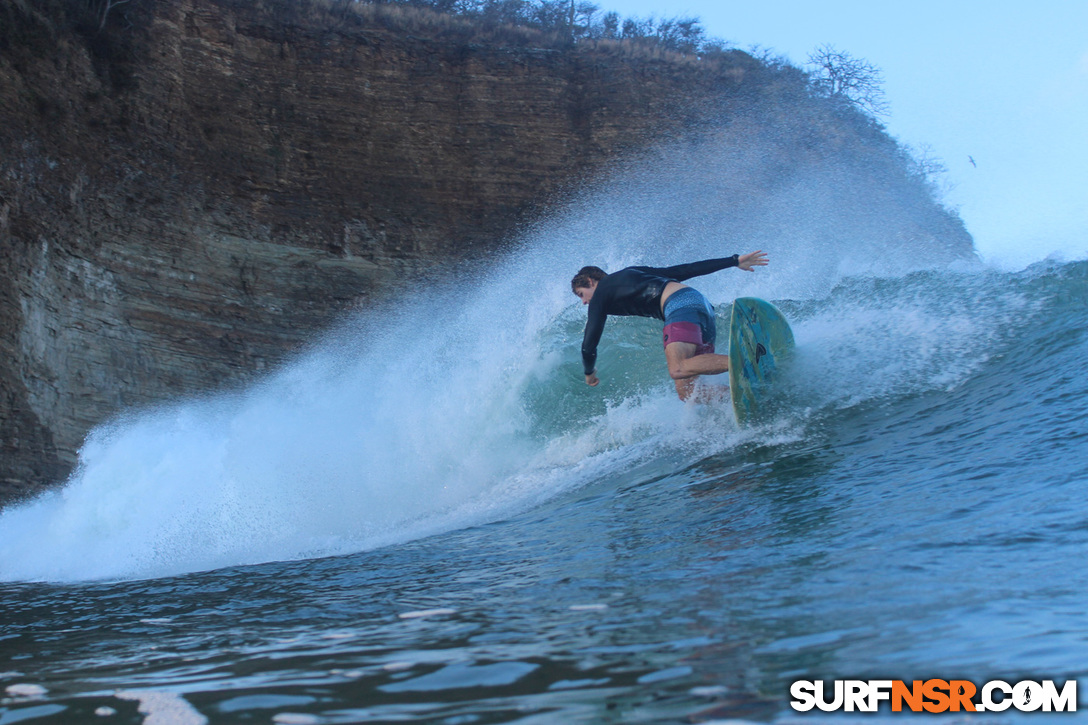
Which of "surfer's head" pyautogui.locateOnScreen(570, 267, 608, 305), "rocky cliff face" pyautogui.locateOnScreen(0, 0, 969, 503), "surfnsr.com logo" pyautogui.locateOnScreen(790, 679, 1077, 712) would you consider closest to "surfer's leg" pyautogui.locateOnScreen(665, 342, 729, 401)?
"surfer's head" pyautogui.locateOnScreen(570, 267, 608, 305)

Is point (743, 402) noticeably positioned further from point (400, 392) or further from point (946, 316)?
point (400, 392)

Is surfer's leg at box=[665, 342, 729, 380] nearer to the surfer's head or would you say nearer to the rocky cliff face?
the surfer's head

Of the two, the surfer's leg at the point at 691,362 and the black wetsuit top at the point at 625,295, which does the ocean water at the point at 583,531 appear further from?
the black wetsuit top at the point at 625,295

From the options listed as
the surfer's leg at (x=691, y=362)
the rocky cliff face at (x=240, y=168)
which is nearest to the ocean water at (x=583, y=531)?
the surfer's leg at (x=691, y=362)

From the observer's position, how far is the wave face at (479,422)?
5617mm

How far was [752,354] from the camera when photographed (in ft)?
18.2

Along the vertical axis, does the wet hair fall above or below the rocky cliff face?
below

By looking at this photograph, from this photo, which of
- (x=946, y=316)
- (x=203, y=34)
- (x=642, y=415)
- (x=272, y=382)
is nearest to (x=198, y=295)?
(x=272, y=382)

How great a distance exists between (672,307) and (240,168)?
32.8 ft

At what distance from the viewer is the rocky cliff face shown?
11.0 meters

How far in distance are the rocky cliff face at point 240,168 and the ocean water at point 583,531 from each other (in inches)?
53.7

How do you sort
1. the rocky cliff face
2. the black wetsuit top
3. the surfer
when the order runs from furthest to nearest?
1. the rocky cliff face
2. the black wetsuit top
3. the surfer

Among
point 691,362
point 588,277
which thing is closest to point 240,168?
point 588,277

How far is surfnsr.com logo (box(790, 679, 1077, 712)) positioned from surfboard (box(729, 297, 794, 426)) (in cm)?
400
